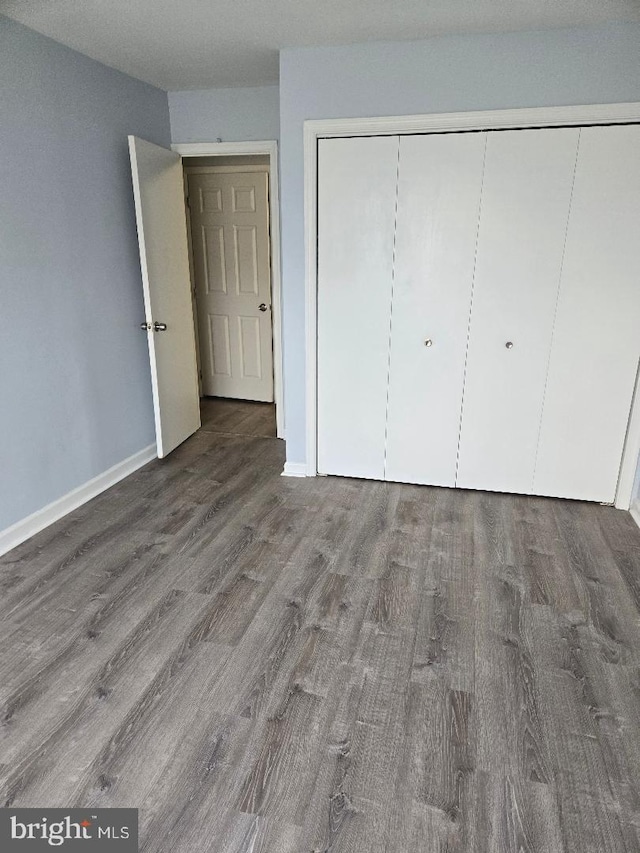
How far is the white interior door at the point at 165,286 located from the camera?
3211 mm

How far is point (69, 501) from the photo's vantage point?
2.96 m

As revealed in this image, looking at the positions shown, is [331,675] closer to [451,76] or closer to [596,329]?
[596,329]

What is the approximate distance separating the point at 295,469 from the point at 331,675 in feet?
5.75

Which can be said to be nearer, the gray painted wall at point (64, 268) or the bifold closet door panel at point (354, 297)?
the gray painted wall at point (64, 268)

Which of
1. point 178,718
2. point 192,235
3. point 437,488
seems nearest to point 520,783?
point 178,718

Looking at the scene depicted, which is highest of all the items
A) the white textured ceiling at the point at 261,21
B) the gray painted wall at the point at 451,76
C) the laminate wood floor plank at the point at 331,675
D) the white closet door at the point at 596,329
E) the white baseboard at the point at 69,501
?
the white textured ceiling at the point at 261,21

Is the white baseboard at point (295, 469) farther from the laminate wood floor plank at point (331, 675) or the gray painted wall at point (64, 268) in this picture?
the gray painted wall at point (64, 268)

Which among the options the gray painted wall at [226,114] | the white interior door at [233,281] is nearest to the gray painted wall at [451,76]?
the gray painted wall at [226,114]

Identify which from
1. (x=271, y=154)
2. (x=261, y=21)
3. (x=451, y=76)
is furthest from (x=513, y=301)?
(x=271, y=154)

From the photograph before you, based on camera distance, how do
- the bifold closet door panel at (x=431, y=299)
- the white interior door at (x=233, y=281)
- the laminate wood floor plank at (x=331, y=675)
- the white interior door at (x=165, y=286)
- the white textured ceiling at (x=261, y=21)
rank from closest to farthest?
the laminate wood floor plank at (x=331, y=675), the white textured ceiling at (x=261, y=21), the bifold closet door panel at (x=431, y=299), the white interior door at (x=165, y=286), the white interior door at (x=233, y=281)

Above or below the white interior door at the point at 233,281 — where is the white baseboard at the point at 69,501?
below

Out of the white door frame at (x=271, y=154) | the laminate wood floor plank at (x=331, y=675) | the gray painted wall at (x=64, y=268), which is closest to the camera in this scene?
the laminate wood floor plank at (x=331, y=675)

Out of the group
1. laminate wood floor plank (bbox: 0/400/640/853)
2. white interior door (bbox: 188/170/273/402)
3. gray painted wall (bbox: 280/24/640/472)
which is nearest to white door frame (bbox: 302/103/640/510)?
gray painted wall (bbox: 280/24/640/472)

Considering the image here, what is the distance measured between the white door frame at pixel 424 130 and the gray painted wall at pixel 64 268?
3.89 ft
